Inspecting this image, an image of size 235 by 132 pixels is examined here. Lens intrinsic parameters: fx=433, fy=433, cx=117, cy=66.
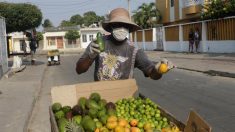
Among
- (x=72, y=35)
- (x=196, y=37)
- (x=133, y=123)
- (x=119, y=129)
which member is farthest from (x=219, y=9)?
(x=72, y=35)

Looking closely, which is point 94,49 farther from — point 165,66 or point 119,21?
point 165,66

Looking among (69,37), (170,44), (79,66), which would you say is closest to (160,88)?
(79,66)

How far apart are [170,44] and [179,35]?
272cm

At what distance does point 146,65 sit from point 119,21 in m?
0.62

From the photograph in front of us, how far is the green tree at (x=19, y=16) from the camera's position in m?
33.3

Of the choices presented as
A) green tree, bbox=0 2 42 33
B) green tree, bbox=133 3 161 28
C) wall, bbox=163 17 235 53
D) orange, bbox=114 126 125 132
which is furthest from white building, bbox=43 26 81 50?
orange, bbox=114 126 125 132

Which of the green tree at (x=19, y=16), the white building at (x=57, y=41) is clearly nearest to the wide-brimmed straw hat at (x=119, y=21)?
the green tree at (x=19, y=16)

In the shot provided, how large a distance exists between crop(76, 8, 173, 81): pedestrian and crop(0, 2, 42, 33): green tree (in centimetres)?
2929

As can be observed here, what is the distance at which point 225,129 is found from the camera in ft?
24.3

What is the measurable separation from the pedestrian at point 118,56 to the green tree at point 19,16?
29292mm

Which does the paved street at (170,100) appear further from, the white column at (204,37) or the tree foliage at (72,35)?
the tree foliage at (72,35)

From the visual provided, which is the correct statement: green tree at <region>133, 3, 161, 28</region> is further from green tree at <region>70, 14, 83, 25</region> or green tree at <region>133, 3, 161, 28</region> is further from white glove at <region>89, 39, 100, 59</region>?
green tree at <region>70, 14, 83, 25</region>

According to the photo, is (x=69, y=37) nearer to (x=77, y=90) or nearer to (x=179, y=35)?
(x=179, y=35)

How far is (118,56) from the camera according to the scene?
4.93 meters
